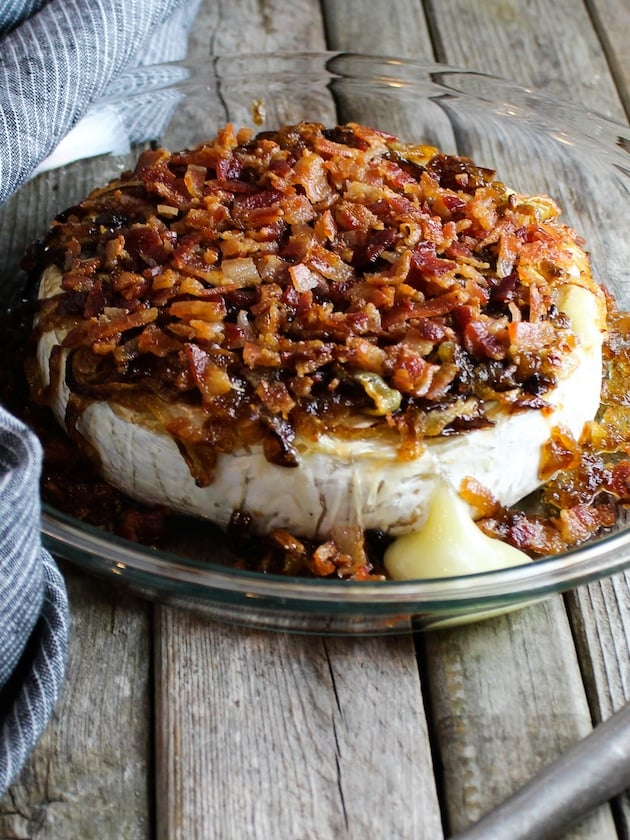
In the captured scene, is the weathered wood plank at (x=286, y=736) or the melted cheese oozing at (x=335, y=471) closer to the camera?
the weathered wood plank at (x=286, y=736)

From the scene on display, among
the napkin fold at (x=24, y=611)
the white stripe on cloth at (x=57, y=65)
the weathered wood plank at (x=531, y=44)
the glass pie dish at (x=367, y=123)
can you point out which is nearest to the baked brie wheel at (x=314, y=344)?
the white stripe on cloth at (x=57, y=65)

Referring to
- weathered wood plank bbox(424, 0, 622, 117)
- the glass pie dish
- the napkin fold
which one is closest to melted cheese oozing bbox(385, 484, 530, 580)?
the napkin fold

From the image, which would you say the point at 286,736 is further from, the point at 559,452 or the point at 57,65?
the point at 57,65

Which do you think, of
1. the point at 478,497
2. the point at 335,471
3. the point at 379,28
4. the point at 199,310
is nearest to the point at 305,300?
the point at 199,310

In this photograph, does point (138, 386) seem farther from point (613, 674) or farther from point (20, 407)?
point (613, 674)

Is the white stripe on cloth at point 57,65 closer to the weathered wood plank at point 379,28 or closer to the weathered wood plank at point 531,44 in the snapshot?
the weathered wood plank at point 379,28

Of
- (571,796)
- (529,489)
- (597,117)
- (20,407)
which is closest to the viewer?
(571,796)

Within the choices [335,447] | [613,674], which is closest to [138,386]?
[335,447]

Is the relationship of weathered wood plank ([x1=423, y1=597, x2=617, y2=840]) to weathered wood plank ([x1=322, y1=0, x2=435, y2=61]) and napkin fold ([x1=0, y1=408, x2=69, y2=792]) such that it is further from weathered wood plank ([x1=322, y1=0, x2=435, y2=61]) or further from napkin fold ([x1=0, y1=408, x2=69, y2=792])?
weathered wood plank ([x1=322, y1=0, x2=435, y2=61])
